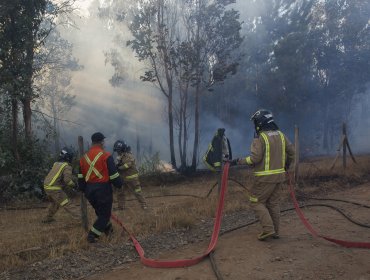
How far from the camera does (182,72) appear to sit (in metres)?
18.9

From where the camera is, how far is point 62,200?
8.09m

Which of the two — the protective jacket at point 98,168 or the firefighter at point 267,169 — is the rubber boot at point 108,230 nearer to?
the protective jacket at point 98,168

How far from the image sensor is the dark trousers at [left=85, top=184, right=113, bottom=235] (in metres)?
6.23

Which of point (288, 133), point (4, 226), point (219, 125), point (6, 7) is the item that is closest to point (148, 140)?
point (219, 125)

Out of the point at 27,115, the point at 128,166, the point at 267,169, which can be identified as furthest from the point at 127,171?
the point at 27,115

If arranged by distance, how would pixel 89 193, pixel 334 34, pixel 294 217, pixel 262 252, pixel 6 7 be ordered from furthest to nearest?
pixel 334 34 → pixel 6 7 → pixel 294 217 → pixel 89 193 → pixel 262 252

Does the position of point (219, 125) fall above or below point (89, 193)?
above

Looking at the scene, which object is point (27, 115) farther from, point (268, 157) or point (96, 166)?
point (268, 157)

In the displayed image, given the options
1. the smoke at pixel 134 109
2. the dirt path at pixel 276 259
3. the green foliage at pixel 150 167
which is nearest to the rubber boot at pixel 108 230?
the dirt path at pixel 276 259

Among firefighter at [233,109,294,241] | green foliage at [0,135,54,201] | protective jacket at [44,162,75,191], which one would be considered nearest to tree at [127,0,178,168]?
green foliage at [0,135,54,201]

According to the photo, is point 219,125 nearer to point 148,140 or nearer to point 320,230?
point 148,140

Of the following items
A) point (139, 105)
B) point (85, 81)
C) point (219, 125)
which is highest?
point (85, 81)

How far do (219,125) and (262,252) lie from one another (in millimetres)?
23704

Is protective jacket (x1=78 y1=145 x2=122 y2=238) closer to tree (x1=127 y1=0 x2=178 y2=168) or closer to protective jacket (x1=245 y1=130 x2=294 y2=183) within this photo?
protective jacket (x1=245 y1=130 x2=294 y2=183)
